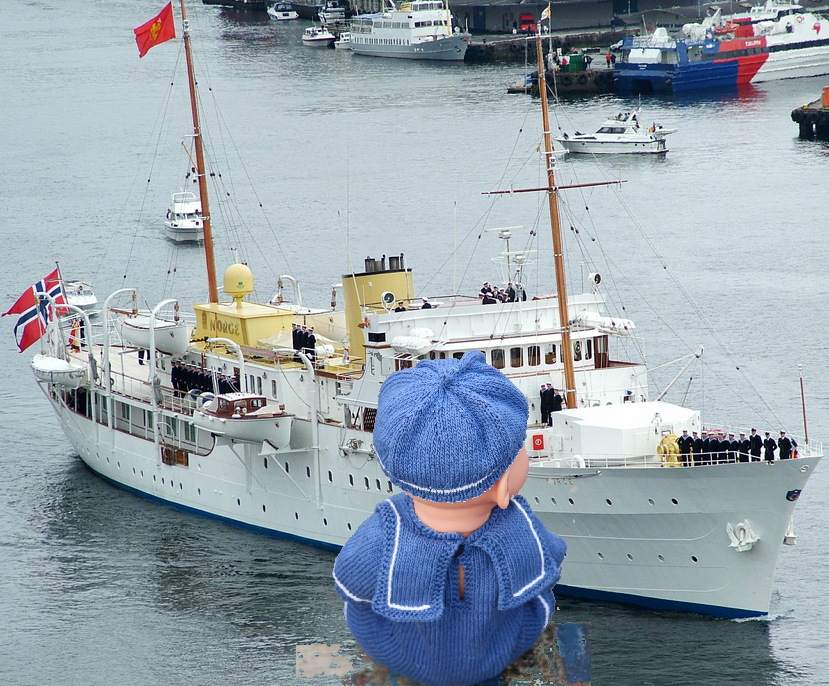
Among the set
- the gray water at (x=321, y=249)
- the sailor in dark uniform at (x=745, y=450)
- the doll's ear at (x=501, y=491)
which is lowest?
the gray water at (x=321, y=249)

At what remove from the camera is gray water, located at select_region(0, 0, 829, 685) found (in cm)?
3441

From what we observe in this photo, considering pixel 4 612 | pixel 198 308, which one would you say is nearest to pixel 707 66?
pixel 198 308

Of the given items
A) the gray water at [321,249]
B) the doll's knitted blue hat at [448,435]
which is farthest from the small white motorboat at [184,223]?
the doll's knitted blue hat at [448,435]

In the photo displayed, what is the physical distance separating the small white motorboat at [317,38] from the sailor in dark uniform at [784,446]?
400 ft

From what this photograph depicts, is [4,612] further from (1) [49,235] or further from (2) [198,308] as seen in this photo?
(1) [49,235]

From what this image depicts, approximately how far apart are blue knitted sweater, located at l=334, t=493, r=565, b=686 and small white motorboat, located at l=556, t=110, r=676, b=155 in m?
75.2

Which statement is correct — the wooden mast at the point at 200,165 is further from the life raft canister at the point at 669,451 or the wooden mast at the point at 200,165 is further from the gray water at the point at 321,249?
the life raft canister at the point at 669,451

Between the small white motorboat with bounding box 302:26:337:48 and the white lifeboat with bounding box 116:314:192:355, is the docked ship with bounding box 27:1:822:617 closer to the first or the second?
the white lifeboat with bounding box 116:314:192:355

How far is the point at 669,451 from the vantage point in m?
33.5

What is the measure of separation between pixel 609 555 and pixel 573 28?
11881 cm

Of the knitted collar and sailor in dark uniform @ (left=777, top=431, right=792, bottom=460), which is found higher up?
the knitted collar

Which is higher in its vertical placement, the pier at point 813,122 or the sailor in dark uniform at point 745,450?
the sailor in dark uniform at point 745,450

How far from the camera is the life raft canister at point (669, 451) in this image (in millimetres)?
33469

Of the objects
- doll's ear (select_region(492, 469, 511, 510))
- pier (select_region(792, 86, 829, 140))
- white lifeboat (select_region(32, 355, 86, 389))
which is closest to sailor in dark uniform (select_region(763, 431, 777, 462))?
doll's ear (select_region(492, 469, 511, 510))
